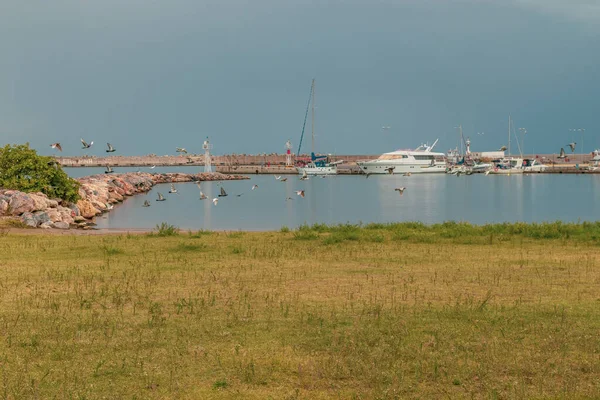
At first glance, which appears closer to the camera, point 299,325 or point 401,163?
point 299,325

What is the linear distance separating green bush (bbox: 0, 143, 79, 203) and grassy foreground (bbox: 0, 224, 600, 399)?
59.0ft

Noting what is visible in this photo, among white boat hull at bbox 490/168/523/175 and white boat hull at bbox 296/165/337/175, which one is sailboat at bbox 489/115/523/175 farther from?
white boat hull at bbox 296/165/337/175

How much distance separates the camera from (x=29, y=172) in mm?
34688

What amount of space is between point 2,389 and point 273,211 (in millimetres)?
47795

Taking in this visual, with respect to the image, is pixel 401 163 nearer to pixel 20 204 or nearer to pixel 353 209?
pixel 353 209

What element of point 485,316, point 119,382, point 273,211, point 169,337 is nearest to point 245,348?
point 169,337

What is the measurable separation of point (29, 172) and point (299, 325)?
28.7 metres

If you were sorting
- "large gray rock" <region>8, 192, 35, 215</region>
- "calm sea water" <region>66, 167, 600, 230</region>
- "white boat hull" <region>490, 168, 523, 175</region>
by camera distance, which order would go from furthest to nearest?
"white boat hull" <region>490, 168, 523, 175</region>
"calm sea water" <region>66, 167, 600, 230</region>
"large gray rock" <region>8, 192, 35, 215</region>

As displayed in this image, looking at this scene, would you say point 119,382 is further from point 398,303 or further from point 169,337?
point 398,303

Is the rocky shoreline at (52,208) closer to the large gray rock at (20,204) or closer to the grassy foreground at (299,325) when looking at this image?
the large gray rock at (20,204)

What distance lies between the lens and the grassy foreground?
23.6ft

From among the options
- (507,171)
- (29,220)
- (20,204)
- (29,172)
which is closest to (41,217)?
(29,220)

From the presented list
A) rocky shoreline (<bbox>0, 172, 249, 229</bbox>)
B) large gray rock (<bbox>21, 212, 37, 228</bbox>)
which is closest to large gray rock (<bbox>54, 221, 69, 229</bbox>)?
rocky shoreline (<bbox>0, 172, 249, 229</bbox>)

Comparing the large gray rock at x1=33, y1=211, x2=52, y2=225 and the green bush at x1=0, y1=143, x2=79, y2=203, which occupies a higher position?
the green bush at x1=0, y1=143, x2=79, y2=203
